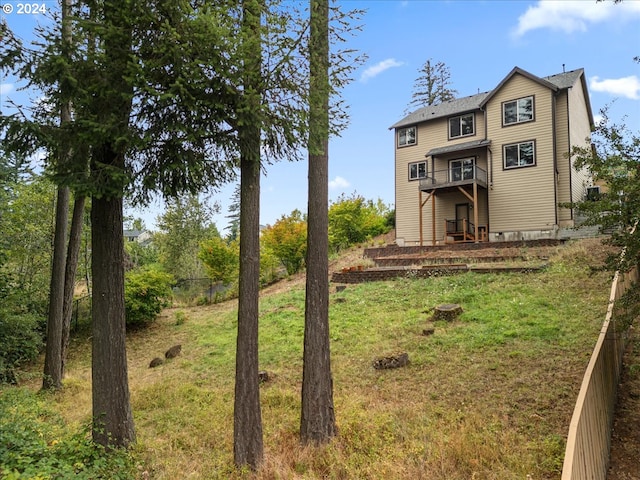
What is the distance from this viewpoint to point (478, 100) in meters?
20.2

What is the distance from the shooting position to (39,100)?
4.86 meters

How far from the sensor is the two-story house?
56.0ft

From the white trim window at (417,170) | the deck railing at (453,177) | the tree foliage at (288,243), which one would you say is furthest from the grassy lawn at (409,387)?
the white trim window at (417,170)

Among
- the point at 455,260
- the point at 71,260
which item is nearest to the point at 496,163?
the point at 455,260

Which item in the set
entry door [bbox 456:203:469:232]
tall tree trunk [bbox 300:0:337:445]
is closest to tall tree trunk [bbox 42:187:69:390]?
tall tree trunk [bbox 300:0:337:445]

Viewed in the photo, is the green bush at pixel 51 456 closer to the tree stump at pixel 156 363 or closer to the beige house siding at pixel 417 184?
the tree stump at pixel 156 363

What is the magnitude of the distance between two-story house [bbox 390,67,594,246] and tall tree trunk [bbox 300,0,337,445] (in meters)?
13.5

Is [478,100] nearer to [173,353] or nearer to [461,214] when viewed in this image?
[461,214]

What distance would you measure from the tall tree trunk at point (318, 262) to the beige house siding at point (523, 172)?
1492cm

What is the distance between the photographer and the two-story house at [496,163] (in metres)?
17.1

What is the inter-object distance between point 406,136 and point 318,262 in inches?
712

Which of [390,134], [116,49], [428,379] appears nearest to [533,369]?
[428,379]

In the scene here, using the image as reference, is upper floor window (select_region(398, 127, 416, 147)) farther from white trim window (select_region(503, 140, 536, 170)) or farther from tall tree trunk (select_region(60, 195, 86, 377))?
tall tree trunk (select_region(60, 195, 86, 377))

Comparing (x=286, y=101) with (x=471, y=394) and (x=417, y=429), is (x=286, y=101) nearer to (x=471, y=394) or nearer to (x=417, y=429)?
(x=417, y=429)
